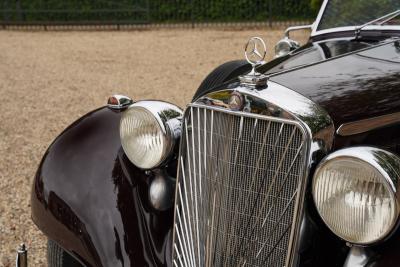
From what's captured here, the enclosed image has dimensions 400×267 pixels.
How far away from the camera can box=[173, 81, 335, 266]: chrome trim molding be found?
1893 millimetres

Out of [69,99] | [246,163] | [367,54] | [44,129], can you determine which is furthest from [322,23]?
[69,99]

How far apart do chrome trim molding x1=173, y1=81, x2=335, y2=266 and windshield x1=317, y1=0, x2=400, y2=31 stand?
4.15 ft

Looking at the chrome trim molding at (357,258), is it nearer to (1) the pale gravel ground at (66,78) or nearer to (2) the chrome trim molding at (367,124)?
(2) the chrome trim molding at (367,124)

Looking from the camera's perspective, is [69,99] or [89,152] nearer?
[89,152]

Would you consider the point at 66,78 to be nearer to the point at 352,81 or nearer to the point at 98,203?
the point at 98,203

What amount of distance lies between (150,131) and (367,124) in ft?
2.82

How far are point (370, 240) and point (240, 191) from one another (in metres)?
0.47

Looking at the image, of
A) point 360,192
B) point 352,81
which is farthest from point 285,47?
point 360,192

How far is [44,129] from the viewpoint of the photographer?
6.55 metres

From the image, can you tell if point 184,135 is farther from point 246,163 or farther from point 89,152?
point 89,152

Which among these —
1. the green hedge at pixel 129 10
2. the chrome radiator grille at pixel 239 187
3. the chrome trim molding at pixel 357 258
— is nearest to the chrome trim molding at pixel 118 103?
the chrome radiator grille at pixel 239 187

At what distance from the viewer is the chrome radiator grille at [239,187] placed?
75.7 inches

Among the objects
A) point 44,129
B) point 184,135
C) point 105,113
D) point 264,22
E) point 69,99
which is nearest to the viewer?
point 184,135

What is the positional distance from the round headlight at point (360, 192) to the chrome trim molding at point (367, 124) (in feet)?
0.66
